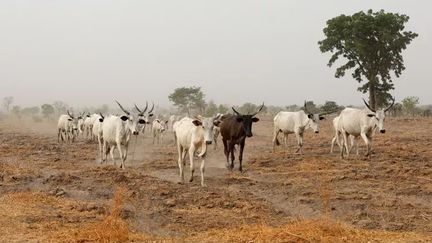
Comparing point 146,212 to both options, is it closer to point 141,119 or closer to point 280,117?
point 141,119

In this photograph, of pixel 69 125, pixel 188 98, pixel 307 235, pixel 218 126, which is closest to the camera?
pixel 307 235

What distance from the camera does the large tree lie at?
1398 inches

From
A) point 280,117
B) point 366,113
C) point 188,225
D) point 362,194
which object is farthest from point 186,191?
point 280,117

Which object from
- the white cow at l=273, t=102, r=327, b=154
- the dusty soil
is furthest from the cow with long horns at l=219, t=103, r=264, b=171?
the white cow at l=273, t=102, r=327, b=154

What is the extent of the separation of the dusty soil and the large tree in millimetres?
18923

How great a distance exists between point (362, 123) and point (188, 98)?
5736 centimetres

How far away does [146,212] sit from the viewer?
9.84 metres

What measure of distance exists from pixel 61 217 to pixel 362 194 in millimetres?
7037

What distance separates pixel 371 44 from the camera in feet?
119

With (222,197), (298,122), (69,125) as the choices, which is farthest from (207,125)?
(69,125)

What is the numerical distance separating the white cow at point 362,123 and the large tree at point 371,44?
1785 cm

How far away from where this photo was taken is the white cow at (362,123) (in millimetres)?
17625

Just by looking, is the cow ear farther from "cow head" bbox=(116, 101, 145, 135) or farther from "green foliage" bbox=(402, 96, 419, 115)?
"green foliage" bbox=(402, 96, 419, 115)

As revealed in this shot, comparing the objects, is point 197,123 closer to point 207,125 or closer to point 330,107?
point 207,125
